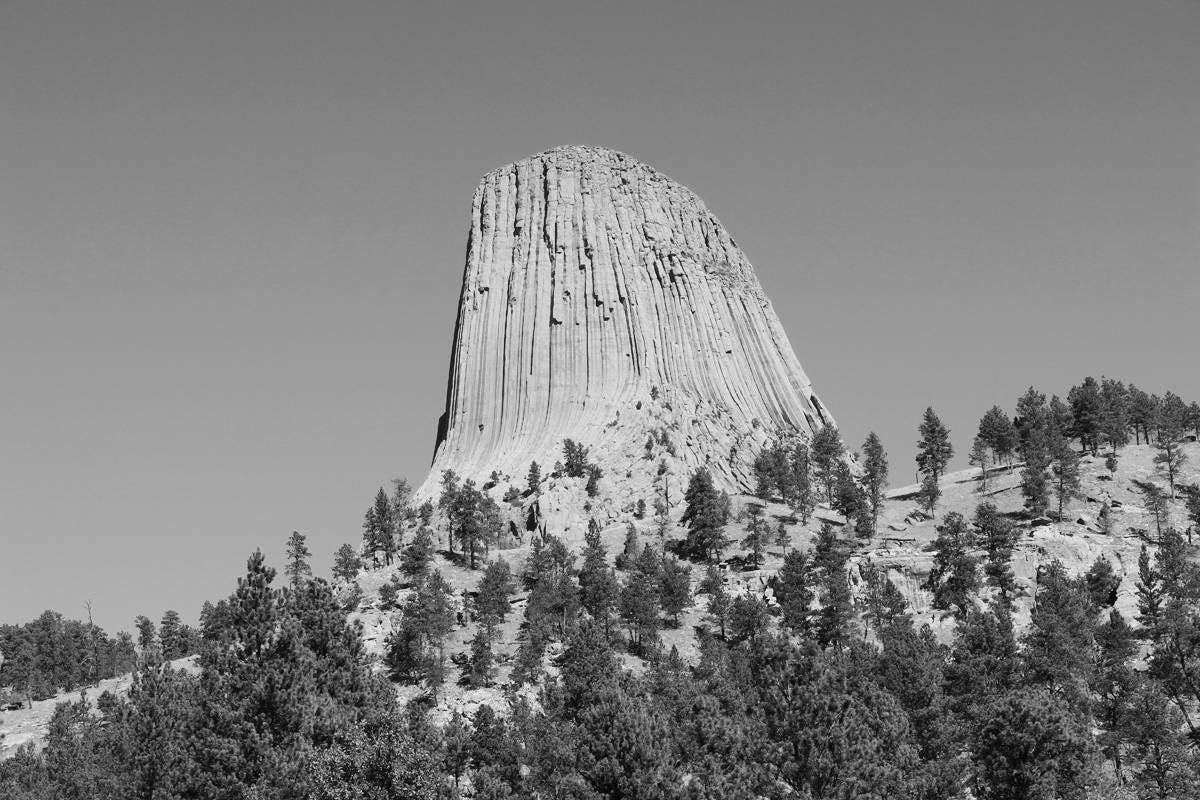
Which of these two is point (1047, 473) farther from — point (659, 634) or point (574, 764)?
point (574, 764)

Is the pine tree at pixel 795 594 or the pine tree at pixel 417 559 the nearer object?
the pine tree at pixel 795 594

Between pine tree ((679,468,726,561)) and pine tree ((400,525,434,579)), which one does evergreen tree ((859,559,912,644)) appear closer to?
pine tree ((679,468,726,561))

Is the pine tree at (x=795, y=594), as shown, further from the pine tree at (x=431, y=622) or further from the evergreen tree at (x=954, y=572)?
the pine tree at (x=431, y=622)

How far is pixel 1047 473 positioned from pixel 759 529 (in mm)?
32978

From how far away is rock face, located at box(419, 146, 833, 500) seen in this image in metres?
162

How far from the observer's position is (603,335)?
172m

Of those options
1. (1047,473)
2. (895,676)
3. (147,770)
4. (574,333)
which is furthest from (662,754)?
(574,333)

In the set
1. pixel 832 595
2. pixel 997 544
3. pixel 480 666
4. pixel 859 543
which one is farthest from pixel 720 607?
pixel 997 544

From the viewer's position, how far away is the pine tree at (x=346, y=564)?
12712 cm

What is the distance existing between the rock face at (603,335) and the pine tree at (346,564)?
92.8 ft

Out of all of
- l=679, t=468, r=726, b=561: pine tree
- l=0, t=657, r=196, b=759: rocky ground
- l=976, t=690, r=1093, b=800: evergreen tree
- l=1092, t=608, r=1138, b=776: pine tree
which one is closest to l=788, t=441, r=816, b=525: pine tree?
l=679, t=468, r=726, b=561: pine tree

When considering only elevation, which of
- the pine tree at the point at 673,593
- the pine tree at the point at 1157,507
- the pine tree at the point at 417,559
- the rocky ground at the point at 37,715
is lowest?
the rocky ground at the point at 37,715

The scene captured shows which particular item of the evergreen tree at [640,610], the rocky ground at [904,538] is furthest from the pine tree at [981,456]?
the evergreen tree at [640,610]

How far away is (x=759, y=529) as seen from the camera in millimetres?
119688
